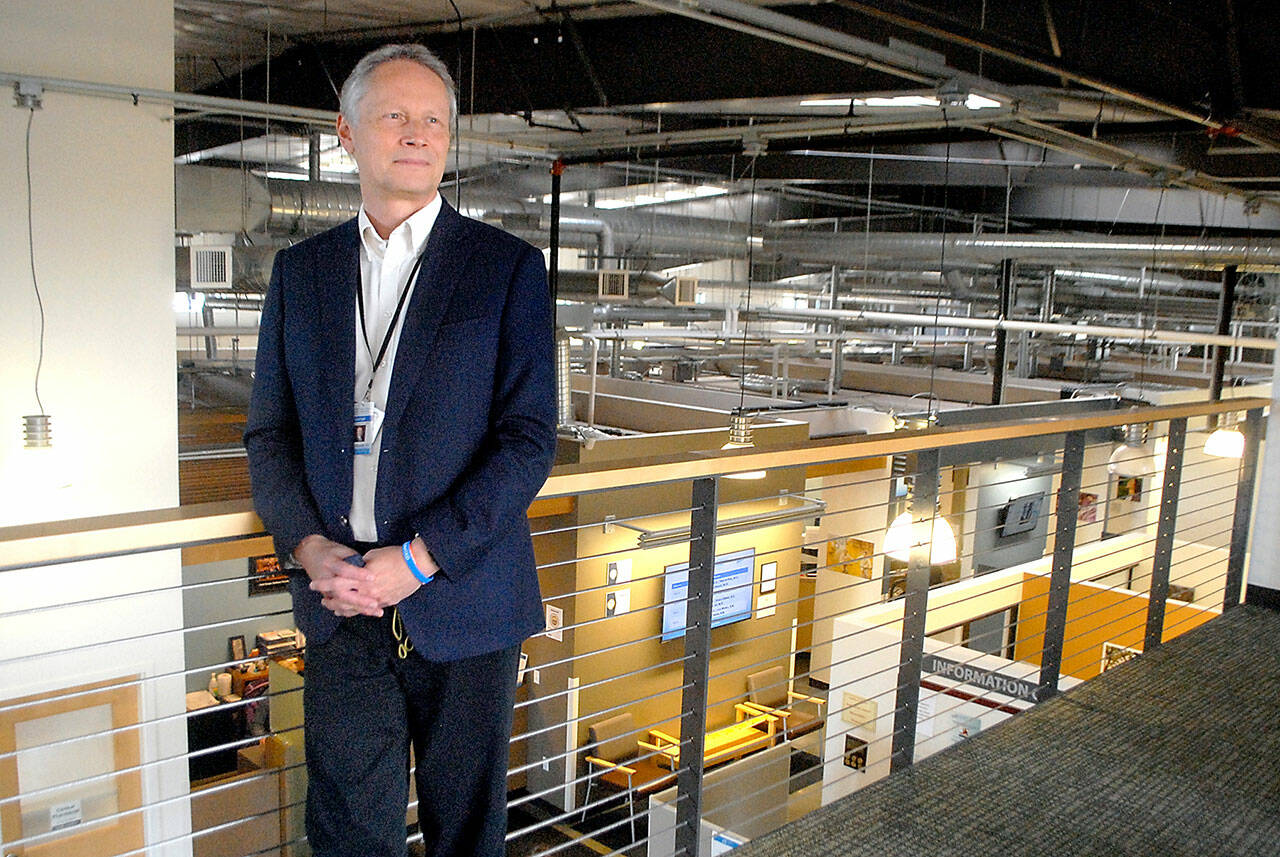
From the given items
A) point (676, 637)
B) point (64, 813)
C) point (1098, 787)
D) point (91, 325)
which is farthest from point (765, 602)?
point (1098, 787)

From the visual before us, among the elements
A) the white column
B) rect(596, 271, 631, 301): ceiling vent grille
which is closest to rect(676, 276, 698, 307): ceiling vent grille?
rect(596, 271, 631, 301): ceiling vent grille

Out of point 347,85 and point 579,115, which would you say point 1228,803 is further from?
point 579,115

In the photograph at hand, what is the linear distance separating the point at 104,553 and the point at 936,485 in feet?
6.58

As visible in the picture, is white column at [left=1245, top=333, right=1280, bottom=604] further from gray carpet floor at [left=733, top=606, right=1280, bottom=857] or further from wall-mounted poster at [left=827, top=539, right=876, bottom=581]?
wall-mounted poster at [left=827, top=539, right=876, bottom=581]

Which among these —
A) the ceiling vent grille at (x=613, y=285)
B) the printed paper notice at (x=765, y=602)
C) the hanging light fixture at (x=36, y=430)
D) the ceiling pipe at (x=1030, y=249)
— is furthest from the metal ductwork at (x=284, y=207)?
the printed paper notice at (x=765, y=602)

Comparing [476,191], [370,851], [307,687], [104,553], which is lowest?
[370,851]

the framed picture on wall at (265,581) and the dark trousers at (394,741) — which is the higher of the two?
the dark trousers at (394,741)

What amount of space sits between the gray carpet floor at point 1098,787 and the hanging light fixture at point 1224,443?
3.84m

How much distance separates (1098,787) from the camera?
2.62 m

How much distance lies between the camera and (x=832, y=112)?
6359 millimetres

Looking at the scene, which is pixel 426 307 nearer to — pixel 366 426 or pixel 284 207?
pixel 366 426

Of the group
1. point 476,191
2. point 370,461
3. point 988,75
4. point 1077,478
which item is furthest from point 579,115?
point 370,461

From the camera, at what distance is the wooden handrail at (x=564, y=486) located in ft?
4.37

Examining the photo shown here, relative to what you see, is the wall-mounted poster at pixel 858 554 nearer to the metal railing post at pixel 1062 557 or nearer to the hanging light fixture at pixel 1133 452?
the hanging light fixture at pixel 1133 452
